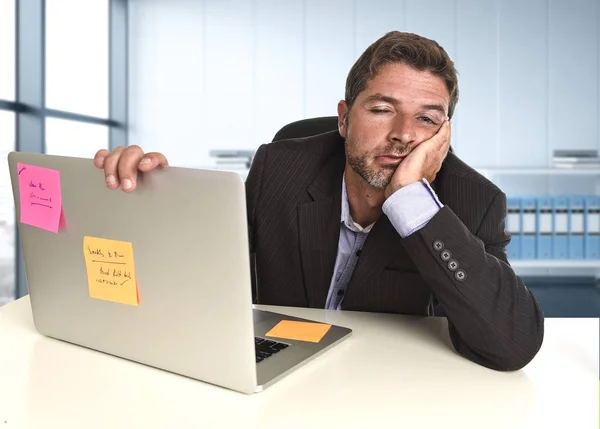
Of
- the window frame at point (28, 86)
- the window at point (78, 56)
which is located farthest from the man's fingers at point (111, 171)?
the window at point (78, 56)

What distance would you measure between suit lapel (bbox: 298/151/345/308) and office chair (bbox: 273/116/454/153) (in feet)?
1.33

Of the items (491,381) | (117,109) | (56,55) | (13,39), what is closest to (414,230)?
(491,381)

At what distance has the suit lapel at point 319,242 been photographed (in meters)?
1.29

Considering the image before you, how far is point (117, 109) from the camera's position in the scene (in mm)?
3938

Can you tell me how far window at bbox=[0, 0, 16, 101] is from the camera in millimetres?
2682

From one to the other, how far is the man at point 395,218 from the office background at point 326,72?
2575 millimetres

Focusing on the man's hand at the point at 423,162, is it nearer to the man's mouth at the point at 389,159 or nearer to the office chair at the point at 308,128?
the man's mouth at the point at 389,159

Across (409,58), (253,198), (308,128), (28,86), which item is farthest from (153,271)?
(28,86)

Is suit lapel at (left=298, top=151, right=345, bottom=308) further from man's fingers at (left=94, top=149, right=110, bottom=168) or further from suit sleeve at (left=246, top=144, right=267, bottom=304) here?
man's fingers at (left=94, top=149, right=110, bottom=168)

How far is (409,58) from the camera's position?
124 cm

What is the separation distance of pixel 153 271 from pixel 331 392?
0.28 meters

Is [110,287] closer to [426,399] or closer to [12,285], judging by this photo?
[426,399]

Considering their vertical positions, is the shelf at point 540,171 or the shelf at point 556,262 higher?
the shelf at point 540,171

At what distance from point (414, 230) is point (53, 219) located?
0.56 meters
